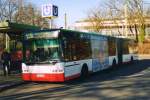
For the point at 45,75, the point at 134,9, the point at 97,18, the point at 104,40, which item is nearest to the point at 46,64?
the point at 45,75

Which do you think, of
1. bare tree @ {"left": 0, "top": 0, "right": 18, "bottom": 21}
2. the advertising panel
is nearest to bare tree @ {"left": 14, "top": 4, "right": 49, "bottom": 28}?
bare tree @ {"left": 0, "top": 0, "right": 18, "bottom": 21}

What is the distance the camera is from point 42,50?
1955 cm

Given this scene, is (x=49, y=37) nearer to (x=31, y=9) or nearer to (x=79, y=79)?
(x=79, y=79)

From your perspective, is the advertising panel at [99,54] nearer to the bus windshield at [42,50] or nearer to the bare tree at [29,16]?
the bus windshield at [42,50]

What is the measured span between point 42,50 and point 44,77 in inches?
50.0

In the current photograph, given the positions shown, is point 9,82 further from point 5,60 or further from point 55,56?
point 5,60

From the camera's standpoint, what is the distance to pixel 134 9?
7769 cm

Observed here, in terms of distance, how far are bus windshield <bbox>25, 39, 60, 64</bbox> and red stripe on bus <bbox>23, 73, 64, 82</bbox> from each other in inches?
26.0

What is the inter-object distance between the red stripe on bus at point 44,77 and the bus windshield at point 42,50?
661 mm

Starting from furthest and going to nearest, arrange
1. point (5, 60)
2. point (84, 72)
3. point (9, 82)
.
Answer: point (5, 60), point (84, 72), point (9, 82)

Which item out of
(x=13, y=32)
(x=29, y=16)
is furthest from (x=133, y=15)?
(x=13, y=32)

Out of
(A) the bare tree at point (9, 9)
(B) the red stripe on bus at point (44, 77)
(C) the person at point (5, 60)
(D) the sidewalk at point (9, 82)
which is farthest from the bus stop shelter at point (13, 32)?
(A) the bare tree at point (9, 9)

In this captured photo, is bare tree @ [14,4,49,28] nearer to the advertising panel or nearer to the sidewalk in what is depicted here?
the advertising panel

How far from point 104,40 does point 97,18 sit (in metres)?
61.5
